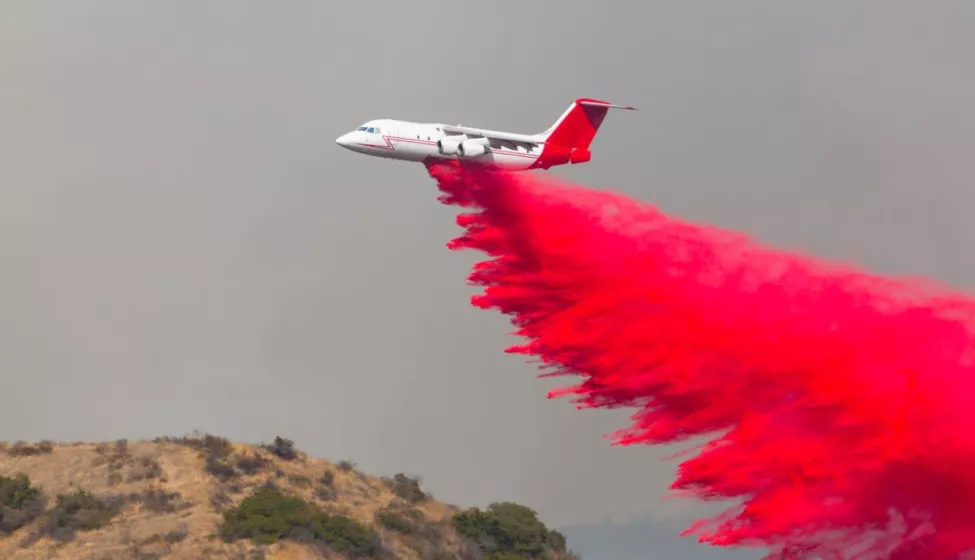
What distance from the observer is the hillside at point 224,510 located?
2199 inches

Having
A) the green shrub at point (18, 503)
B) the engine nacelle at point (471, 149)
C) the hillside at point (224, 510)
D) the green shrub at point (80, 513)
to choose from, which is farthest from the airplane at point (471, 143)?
the green shrub at point (18, 503)

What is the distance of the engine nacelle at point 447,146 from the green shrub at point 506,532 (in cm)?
2776

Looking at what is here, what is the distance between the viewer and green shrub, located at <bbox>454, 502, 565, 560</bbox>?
218 feet

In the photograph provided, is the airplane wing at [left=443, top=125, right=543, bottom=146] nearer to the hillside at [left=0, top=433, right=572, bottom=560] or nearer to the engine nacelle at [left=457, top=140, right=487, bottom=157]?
the engine nacelle at [left=457, top=140, right=487, bottom=157]

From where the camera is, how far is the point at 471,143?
46.2 m

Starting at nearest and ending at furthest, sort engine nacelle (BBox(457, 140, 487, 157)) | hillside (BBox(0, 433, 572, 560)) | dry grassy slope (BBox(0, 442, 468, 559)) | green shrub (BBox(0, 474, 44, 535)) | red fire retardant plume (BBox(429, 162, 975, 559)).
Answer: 1. red fire retardant plume (BBox(429, 162, 975, 559))
2. engine nacelle (BBox(457, 140, 487, 157))
3. dry grassy slope (BBox(0, 442, 468, 559))
4. hillside (BBox(0, 433, 572, 560))
5. green shrub (BBox(0, 474, 44, 535))

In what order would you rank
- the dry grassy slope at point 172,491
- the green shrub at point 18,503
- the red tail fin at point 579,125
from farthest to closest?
the green shrub at point 18,503 → the dry grassy slope at point 172,491 → the red tail fin at point 579,125

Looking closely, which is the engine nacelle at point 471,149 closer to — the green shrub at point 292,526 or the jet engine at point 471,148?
the jet engine at point 471,148

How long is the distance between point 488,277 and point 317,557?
19.5 metres

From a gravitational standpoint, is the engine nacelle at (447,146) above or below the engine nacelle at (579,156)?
below

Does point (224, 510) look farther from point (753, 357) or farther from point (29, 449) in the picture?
point (753, 357)

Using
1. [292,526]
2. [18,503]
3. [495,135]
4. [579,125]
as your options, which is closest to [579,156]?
[579,125]

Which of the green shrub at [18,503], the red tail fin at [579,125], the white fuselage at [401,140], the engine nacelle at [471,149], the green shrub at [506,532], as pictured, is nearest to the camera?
the white fuselage at [401,140]

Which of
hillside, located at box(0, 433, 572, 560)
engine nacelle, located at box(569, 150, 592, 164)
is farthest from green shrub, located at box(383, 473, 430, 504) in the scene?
engine nacelle, located at box(569, 150, 592, 164)
